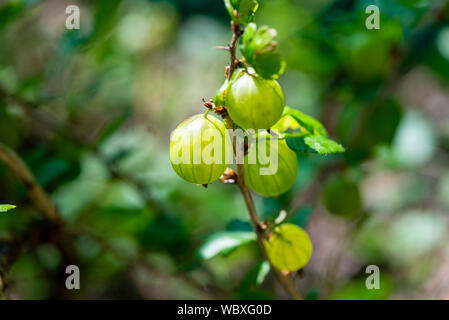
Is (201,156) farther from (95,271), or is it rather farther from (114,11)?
(95,271)

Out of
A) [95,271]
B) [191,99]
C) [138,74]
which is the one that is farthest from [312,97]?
[95,271]

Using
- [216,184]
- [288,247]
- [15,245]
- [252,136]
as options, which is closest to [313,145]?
[252,136]

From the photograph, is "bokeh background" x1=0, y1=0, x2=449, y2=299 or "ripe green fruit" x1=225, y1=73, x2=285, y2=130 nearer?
"ripe green fruit" x1=225, y1=73, x2=285, y2=130

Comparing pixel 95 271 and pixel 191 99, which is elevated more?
pixel 191 99

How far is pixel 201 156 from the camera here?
80 centimetres

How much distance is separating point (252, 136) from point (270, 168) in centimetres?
7

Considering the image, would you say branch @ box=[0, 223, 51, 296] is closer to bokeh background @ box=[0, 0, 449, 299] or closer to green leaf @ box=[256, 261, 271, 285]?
bokeh background @ box=[0, 0, 449, 299]

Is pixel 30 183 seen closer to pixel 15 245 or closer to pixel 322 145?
pixel 15 245

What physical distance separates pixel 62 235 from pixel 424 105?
2.63m

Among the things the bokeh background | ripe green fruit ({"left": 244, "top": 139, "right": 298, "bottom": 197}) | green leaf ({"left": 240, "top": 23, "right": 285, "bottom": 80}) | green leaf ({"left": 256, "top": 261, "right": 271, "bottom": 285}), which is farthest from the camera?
the bokeh background

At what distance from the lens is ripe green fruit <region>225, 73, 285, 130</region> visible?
29.4 inches

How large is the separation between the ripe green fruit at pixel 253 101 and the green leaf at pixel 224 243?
0.39m
